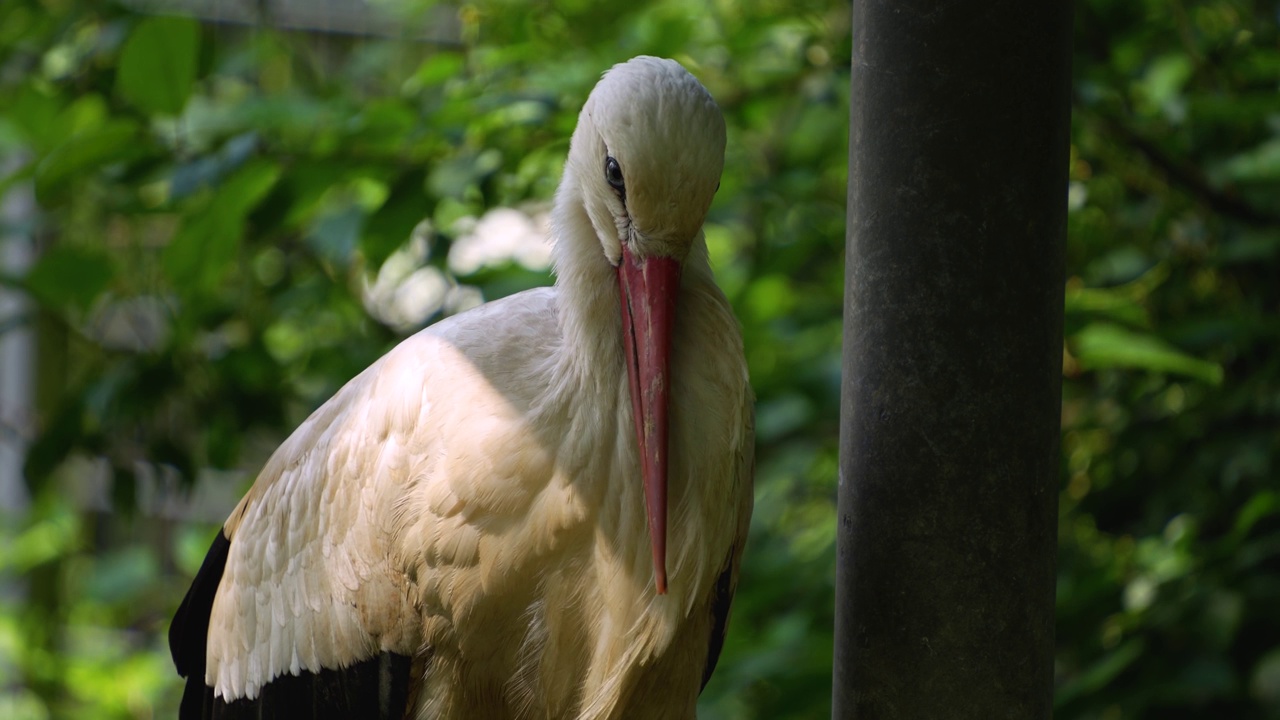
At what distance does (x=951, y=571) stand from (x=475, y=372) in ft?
2.21

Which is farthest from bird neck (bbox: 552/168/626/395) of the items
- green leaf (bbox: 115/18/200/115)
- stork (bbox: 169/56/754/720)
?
green leaf (bbox: 115/18/200/115)

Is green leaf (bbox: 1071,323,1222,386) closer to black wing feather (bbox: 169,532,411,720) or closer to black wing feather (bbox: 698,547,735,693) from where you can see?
black wing feather (bbox: 698,547,735,693)

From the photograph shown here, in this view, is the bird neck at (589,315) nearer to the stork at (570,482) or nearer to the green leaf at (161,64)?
the stork at (570,482)

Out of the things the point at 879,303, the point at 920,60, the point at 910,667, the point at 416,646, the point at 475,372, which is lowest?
the point at 416,646

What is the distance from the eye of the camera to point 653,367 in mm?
1359

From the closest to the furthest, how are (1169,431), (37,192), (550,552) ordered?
(550,552) < (37,192) < (1169,431)

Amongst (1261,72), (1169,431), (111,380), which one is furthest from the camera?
(111,380)

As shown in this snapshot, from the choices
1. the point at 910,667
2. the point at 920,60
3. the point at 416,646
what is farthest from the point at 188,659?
the point at 920,60

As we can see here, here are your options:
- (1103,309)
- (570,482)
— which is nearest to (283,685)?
(570,482)

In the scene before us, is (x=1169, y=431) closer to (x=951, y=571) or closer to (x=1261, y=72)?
(x=1261, y=72)

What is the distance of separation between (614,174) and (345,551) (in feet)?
2.15

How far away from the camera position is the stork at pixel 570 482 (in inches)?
53.8

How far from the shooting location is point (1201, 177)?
7.86ft

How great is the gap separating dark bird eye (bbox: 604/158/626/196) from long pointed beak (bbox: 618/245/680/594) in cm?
8
